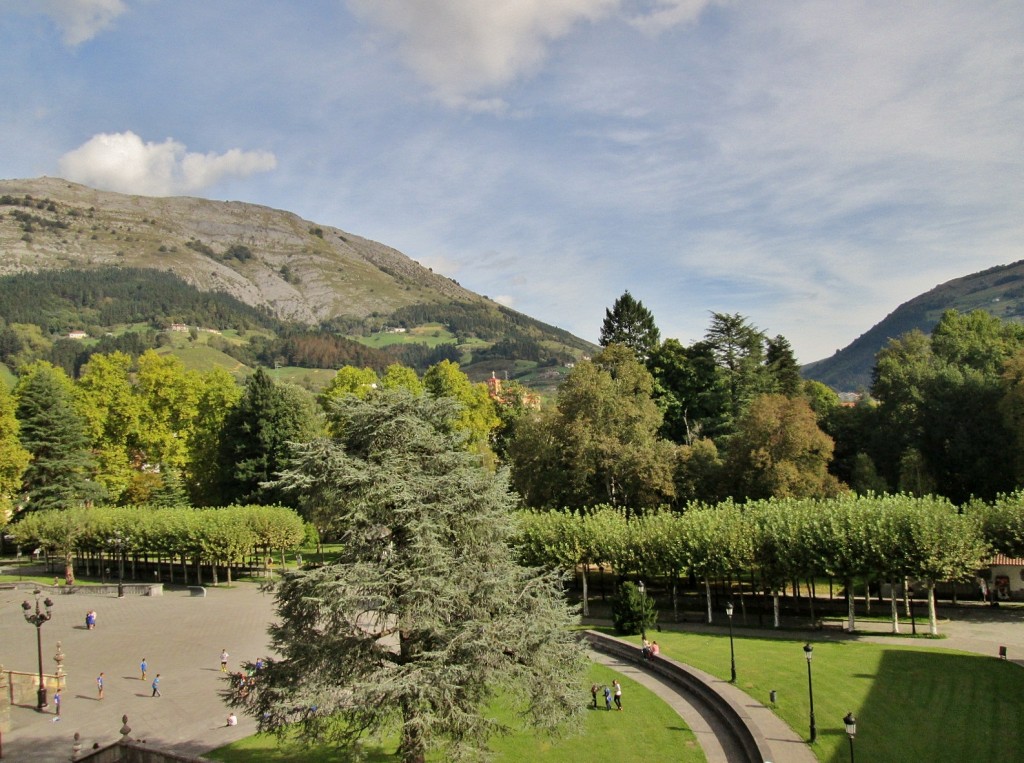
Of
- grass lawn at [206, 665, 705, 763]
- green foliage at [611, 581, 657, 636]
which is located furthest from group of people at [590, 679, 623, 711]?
green foliage at [611, 581, 657, 636]

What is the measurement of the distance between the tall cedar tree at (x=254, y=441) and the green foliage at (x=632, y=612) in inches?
1317

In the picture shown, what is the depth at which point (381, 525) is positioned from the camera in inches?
688

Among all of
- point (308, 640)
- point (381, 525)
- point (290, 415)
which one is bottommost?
point (308, 640)

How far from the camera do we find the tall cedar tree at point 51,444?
196ft

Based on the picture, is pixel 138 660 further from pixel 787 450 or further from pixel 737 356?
pixel 737 356

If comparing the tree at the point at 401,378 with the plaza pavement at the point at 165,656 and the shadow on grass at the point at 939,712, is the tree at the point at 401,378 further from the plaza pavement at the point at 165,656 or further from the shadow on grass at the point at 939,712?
the shadow on grass at the point at 939,712

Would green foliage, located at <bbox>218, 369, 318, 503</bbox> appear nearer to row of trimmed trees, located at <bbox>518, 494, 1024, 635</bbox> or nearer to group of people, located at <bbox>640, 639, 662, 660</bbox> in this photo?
row of trimmed trees, located at <bbox>518, 494, 1024, 635</bbox>

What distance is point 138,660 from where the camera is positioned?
116ft

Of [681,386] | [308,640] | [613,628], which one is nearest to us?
[308,640]

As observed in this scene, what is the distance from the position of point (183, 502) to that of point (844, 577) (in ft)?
187

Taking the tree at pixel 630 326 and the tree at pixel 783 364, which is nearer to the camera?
the tree at pixel 783 364

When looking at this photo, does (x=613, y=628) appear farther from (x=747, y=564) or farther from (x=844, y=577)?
(x=844, y=577)

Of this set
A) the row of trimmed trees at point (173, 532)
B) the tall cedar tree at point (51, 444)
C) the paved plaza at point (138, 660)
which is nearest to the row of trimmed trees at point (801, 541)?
the paved plaza at point (138, 660)

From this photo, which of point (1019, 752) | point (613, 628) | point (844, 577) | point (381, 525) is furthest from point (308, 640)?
point (844, 577)
